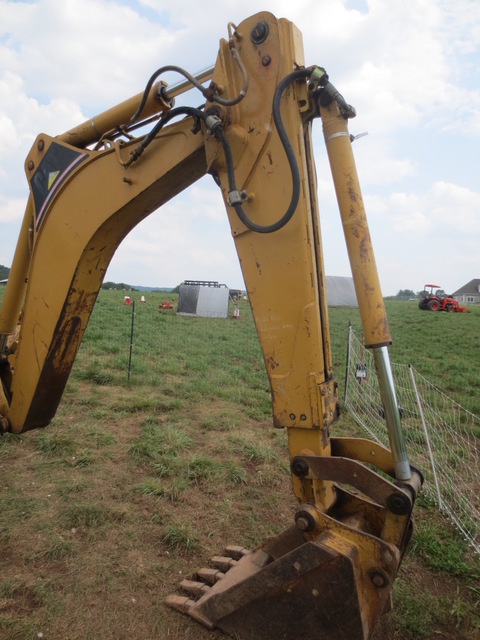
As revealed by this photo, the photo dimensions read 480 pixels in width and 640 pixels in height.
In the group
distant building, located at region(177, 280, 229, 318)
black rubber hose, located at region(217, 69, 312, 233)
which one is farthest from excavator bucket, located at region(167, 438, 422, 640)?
distant building, located at region(177, 280, 229, 318)

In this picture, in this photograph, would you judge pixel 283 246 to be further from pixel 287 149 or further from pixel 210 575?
pixel 210 575

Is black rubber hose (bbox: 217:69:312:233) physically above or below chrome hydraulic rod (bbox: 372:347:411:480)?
above

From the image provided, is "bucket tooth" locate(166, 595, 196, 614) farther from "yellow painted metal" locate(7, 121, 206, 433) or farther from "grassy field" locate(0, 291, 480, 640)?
"yellow painted metal" locate(7, 121, 206, 433)

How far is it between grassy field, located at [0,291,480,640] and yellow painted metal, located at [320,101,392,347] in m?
1.90

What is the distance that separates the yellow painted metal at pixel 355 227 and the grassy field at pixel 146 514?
6.24ft

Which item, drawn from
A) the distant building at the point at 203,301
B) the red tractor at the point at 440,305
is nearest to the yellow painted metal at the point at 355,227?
the distant building at the point at 203,301

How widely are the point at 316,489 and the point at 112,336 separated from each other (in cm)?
912

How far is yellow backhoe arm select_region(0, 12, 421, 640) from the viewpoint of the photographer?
187 centimetres

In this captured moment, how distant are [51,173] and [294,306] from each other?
200cm

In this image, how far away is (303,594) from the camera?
1938mm

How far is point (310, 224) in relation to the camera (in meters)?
2.03

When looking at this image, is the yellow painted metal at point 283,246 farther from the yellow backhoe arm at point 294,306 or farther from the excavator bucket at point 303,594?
the excavator bucket at point 303,594

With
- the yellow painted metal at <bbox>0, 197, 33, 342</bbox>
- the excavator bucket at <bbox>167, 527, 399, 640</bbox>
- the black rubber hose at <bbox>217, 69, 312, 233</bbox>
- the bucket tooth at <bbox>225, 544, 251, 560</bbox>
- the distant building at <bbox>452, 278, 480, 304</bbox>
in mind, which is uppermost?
the distant building at <bbox>452, 278, 480, 304</bbox>

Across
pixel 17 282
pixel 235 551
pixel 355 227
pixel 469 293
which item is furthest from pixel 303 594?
pixel 469 293
